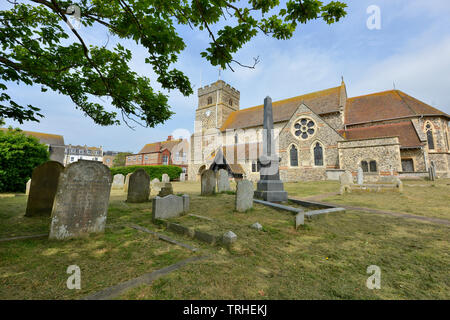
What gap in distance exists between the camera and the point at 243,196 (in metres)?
5.47

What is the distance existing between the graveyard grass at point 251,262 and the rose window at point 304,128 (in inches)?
670

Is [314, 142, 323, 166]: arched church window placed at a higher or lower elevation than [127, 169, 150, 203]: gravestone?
higher

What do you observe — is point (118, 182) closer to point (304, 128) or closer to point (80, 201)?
point (80, 201)

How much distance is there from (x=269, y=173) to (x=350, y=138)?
16.0 metres

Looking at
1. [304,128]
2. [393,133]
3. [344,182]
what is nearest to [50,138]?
[304,128]

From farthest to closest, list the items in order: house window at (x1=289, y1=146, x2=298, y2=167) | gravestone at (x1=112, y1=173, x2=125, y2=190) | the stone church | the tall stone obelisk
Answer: house window at (x1=289, y1=146, x2=298, y2=167) → the stone church → gravestone at (x1=112, y1=173, x2=125, y2=190) → the tall stone obelisk

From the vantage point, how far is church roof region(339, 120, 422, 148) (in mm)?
17078

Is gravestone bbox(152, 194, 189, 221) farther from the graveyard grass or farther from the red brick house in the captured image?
the red brick house

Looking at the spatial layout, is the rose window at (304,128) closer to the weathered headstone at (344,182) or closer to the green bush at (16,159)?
the weathered headstone at (344,182)

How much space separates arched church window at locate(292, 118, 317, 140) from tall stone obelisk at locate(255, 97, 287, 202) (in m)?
13.6

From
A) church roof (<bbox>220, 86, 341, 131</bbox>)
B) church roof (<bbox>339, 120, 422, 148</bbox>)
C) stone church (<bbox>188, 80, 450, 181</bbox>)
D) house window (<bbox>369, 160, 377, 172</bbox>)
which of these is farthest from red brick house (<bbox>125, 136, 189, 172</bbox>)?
house window (<bbox>369, 160, 377, 172</bbox>)

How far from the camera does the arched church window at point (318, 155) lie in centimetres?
1934
